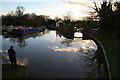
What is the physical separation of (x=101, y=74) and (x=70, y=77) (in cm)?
194

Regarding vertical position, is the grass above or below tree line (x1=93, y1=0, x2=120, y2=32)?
below

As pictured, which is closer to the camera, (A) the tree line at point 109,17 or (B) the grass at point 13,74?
(B) the grass at point 13,74

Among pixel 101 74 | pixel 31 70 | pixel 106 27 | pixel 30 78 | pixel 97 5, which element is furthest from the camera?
pixel 97 5

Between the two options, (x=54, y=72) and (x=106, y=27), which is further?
(x=106, y=27)

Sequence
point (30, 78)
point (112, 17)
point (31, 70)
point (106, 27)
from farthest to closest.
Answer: point (106, 27)
point (112, 17)
point (31, 70)
point (30, 78)

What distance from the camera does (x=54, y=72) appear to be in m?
10.4

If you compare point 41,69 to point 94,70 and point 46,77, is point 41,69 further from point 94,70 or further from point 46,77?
point 94,70

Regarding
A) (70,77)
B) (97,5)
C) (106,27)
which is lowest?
(70,77)

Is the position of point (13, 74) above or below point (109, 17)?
below

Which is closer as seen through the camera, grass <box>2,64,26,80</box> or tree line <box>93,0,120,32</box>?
grass <box>2,64,26,80</box>

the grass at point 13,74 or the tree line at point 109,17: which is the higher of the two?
the tree line at point 109,17

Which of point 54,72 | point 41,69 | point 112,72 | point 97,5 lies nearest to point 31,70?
point 41,69

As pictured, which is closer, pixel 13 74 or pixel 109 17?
pixel 13 74

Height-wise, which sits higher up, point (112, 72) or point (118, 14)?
point (118, 14)
